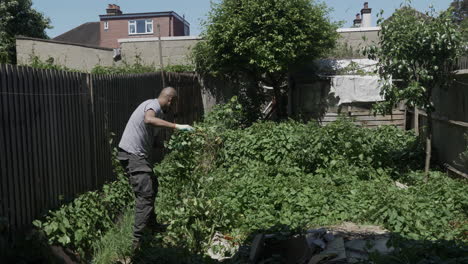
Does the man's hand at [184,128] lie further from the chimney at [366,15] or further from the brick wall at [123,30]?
the brick wall at [123,30]

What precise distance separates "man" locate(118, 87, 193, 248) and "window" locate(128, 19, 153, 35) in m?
38.8

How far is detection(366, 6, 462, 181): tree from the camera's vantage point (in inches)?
279

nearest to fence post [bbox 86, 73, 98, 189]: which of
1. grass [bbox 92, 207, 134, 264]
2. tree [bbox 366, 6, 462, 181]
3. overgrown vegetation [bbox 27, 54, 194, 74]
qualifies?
grass [bbox 92, 207, 134, 264]

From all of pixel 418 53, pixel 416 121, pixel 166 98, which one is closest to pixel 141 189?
pixel 166 98

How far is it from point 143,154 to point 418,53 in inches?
184

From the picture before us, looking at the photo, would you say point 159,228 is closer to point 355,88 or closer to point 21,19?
point 355,88

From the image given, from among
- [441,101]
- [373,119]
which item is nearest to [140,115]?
[441,101]

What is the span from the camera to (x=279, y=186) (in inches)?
261

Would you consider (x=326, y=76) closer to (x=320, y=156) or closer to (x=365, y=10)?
(x=320, y=156)

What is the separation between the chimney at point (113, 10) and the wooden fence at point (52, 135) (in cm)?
3783

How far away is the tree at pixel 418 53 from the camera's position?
23.2 ft

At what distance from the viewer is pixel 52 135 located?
491 cm

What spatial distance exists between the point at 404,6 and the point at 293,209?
413 cm

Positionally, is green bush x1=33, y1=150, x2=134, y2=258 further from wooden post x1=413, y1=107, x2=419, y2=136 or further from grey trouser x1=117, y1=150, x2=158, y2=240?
wooden post x1=413, y1=107, x2=419, y2=136
